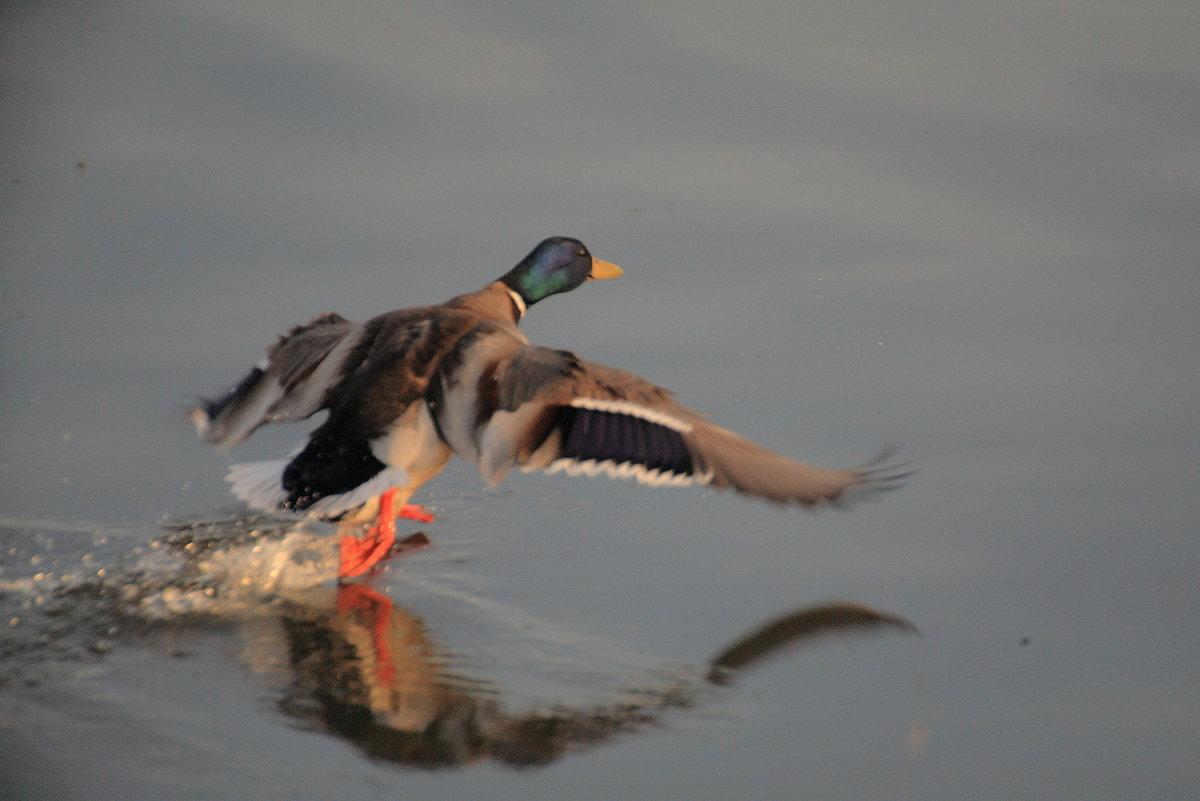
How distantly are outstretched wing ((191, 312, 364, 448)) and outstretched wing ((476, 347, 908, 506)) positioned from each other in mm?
474

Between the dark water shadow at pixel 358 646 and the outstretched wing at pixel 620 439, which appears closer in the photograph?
the dark water shadow at pixel 358 646

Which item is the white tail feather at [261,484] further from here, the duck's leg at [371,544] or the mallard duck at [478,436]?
the duck's leg at [371,544]

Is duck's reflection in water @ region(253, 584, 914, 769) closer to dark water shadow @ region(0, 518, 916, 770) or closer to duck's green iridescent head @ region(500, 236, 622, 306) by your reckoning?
dark water shadow @ region(0, 518, 916, 770)

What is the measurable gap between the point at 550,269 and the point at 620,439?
1.38 meters

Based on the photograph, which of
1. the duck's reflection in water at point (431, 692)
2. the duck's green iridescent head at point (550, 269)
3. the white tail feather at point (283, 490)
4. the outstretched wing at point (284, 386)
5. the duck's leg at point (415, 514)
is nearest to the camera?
the duck's reflection in water at point (431, 692)

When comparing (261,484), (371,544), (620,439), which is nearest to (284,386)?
(261,484)

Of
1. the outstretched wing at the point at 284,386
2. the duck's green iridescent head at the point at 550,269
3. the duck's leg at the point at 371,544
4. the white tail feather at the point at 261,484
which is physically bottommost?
the duck's leg at the point at 371,544

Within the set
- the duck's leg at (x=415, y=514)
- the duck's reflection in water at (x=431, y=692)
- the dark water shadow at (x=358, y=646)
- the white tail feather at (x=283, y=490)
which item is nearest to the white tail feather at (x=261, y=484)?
the white tail feather at (x=283, y=490)

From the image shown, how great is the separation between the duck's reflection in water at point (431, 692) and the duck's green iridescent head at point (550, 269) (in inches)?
69.9

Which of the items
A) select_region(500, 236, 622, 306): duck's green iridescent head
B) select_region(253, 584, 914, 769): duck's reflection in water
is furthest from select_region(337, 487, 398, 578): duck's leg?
select_region(500, 236, 622, 306): duck's green iridescent head

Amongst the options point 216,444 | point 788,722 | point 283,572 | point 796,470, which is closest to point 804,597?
point 796,470

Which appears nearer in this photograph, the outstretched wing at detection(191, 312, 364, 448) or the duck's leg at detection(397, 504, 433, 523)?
the outstretched wing at detection(191, 312, 364, 448)

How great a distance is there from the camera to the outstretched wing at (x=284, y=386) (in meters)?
3.89

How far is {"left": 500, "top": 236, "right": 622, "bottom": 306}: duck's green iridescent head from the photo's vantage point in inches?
195
